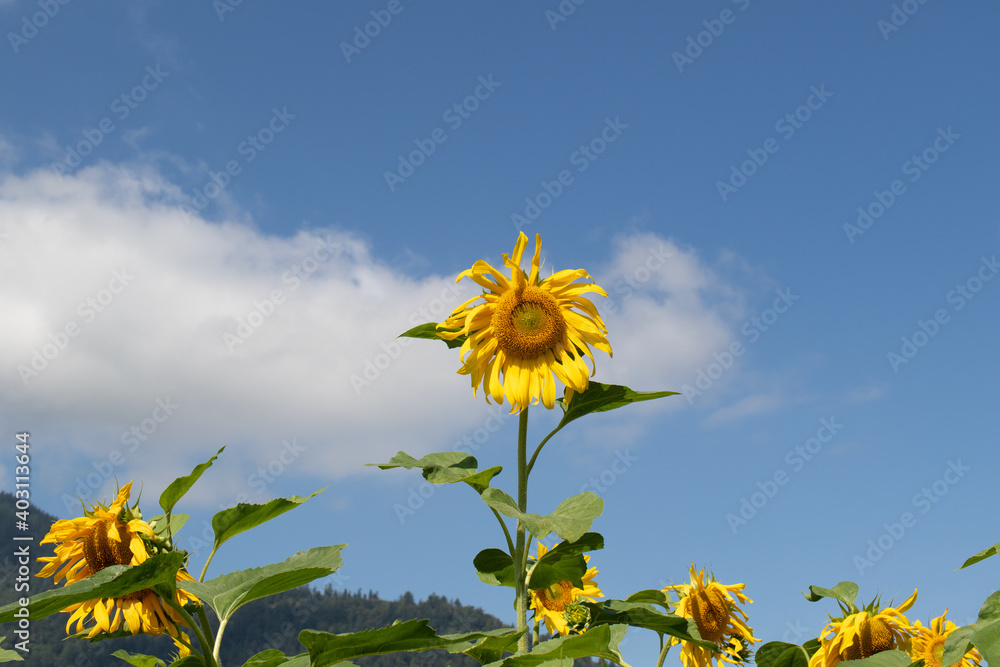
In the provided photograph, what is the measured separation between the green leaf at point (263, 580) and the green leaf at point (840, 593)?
299 centimetres

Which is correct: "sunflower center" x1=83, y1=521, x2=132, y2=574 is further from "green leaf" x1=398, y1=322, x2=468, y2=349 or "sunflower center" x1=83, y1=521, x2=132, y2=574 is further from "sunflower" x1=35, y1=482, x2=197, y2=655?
"green leaf" x1=398, y1=322, x2=468, y2=349

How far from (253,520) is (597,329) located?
1.91 meters

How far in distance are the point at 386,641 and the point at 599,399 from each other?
1582 millimetres

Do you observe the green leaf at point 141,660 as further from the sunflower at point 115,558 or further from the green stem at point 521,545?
the green stem at point 521,545

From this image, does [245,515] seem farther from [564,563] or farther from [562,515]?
[564,563]

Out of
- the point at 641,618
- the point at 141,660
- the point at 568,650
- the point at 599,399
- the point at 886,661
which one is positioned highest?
the point at 599,399

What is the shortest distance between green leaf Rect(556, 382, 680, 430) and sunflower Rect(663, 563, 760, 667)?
98.6 inches

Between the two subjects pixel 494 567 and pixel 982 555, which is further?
pixel 494 567

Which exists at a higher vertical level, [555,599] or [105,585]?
[555,599]

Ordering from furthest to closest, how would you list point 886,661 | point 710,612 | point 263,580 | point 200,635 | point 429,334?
point 710,612
point 429,334
point 886,661
point 263,580
point 200,635

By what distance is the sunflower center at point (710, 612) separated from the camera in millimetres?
5578

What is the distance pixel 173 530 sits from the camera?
11.0ft

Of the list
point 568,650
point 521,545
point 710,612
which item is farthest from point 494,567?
point 710,612

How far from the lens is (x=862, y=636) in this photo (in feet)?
14.8
